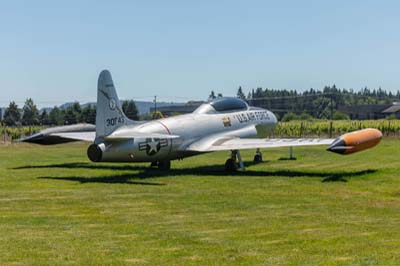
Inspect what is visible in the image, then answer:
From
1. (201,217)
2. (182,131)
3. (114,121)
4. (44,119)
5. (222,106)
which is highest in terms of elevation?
A: (44,119)

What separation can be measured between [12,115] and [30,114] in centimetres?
406

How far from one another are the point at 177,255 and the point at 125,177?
42.3 feet

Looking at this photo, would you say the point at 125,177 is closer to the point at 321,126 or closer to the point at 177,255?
the point at 177,255

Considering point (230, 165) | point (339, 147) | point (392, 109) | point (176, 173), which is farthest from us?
point (392, 109)

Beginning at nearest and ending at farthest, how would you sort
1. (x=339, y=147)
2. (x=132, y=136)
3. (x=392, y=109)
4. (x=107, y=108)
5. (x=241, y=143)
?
(x=339, y=147) < (x=132, y=136) < (x=107, y=108) < (x=241, y=143) < (x=392, y=109)

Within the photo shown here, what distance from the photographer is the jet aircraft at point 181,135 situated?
21375 mm

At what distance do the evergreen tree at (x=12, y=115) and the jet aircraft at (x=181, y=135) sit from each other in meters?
86.6

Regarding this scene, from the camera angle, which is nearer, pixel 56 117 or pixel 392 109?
pixel 56 117

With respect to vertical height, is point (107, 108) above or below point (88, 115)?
below

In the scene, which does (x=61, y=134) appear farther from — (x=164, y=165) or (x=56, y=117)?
(x=56, y=117)

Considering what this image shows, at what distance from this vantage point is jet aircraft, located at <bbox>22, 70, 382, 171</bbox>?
21.4 m

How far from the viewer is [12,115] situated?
11512 centimetres

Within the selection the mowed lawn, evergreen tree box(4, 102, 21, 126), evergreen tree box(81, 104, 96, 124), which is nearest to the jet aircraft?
the mowed lawn

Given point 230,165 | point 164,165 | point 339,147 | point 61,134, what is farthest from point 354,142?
point 61,134
